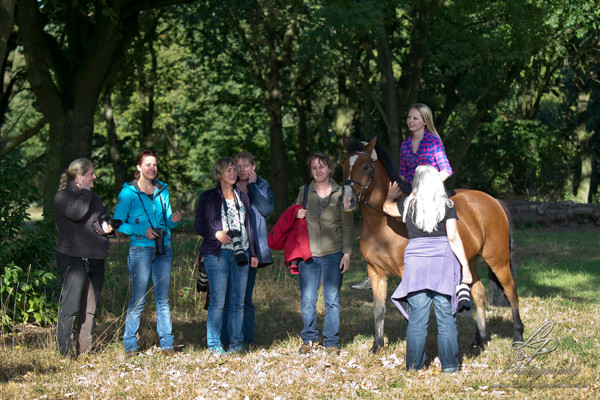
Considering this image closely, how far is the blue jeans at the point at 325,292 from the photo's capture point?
7.28 m

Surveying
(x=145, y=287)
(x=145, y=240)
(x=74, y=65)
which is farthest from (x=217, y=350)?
(x=74, y=65)

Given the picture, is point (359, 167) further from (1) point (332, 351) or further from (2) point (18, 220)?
(2) point (18, 220)

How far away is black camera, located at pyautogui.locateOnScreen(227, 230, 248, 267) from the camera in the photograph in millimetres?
7125

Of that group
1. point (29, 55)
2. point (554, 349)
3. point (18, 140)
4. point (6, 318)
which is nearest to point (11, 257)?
point (6, 318)

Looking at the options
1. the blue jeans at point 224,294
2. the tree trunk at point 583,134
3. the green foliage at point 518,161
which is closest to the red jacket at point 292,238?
the blue jeans at point 224,294

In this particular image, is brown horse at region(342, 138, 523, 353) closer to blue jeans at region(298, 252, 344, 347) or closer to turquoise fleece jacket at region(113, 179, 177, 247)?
blue jeans at region(298, 252, 344, 347)

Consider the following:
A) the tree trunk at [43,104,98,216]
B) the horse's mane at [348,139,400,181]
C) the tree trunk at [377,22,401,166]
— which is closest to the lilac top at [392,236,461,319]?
the horse's mane at [348,139,400,181]

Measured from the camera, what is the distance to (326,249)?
724cm

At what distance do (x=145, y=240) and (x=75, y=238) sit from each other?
70 centimetres

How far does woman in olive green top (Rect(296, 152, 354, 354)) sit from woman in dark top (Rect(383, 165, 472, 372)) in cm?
117

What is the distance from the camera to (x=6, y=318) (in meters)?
7.27

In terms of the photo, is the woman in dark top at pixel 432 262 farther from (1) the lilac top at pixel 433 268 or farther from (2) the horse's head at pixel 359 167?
(2) the horse's head at pixel 359 167

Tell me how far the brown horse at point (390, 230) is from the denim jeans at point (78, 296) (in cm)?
276

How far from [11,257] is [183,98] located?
27.6 metres
